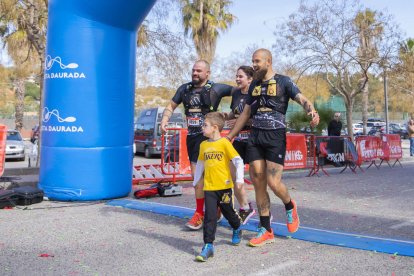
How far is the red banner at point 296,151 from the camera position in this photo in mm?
12352

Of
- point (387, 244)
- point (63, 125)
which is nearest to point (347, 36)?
point (63, 125)

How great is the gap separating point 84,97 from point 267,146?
3.70m

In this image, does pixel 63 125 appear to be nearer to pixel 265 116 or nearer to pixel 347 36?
pixel 265 116

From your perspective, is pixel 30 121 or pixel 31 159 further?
pixel 30 121

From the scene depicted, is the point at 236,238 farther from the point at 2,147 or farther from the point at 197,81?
the point at 2,147

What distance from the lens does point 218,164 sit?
14.9 ft

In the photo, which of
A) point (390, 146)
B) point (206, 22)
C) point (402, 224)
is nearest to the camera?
point (402, 224)

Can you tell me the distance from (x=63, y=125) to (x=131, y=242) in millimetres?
3148

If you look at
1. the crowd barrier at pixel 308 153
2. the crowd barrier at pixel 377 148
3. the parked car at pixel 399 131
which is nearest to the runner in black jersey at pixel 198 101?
the crowd barrier at pixel 308 153

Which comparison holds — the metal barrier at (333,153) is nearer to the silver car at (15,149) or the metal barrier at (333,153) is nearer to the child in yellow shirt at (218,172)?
the child in yellow shirt at (218,172)

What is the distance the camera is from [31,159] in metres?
13.9

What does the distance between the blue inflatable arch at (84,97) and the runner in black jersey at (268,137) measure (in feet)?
10.5

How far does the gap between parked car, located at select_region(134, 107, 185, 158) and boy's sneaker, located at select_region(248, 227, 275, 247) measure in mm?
14530

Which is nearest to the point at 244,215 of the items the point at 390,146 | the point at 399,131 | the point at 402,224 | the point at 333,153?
the point at 402,224
